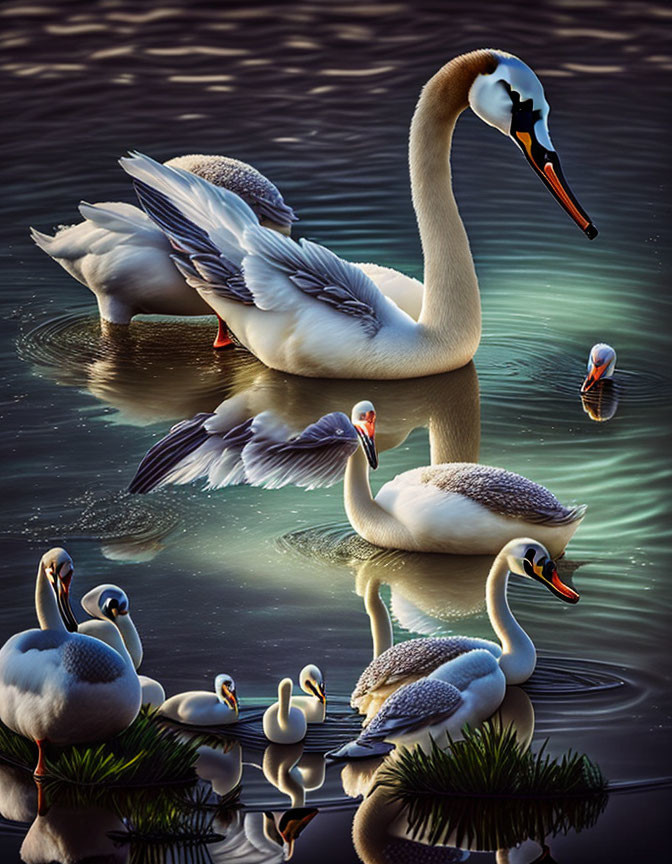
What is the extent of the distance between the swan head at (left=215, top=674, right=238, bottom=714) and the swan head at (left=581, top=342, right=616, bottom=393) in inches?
161

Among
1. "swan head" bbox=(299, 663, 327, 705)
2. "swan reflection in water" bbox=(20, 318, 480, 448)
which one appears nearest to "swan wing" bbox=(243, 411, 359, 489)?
"swan reflection in water" bbox=(20, 318, 480, 448)

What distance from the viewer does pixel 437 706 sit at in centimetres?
659

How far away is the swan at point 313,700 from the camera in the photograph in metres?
6.84

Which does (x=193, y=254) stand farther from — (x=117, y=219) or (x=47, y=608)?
(x=47, y=608)

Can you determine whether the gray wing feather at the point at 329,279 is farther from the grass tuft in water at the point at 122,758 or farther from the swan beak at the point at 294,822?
the swan beak at the point at 294,822

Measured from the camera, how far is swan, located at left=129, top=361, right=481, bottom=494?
30.5ft

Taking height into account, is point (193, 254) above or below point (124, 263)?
above

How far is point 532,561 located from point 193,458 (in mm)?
2561

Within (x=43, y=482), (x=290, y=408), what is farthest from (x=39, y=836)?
(x=290, y=408)

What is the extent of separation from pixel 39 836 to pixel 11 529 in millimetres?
2672

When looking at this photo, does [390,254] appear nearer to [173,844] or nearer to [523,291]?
[523,291]

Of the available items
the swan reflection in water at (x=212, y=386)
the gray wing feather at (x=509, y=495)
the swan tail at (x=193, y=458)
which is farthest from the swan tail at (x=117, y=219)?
the gray wing feather at (x=509, y=495)

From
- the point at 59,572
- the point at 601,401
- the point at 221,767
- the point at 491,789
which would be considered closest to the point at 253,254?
the point at 601,401

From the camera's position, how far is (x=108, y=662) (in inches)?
258
